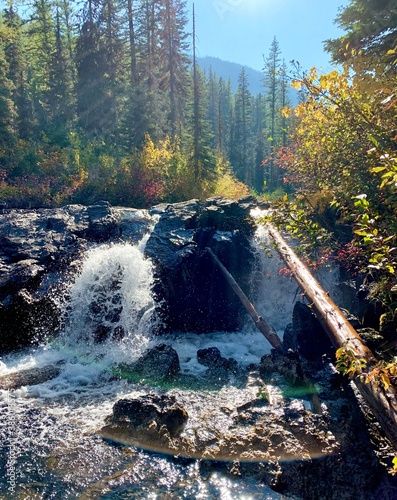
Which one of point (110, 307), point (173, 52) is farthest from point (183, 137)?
point (110, 307)

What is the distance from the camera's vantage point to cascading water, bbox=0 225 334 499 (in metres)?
5.12

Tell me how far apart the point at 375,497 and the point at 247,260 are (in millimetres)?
9024

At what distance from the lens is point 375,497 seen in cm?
480

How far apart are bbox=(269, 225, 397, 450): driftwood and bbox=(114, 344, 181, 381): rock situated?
367cm

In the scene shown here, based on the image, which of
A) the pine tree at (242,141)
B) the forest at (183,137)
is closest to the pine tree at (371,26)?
the forest at (183,137)

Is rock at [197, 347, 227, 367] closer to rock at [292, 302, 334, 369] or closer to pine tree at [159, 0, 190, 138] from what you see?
rock at [292, 302, 334, 369]

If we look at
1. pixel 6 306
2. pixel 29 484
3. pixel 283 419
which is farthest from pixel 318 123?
pixel 6 306

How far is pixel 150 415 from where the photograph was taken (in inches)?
250

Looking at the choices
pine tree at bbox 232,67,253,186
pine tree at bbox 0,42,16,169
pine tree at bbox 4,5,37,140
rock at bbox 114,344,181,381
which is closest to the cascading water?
rock at bbox 114,344,181,381

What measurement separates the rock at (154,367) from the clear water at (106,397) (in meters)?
0.33

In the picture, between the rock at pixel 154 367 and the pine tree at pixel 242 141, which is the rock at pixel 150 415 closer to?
the rock at pixel 154 367

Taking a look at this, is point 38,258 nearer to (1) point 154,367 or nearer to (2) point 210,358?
(1) point 154,367

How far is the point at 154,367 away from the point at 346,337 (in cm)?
483

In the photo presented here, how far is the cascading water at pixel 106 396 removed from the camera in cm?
512
